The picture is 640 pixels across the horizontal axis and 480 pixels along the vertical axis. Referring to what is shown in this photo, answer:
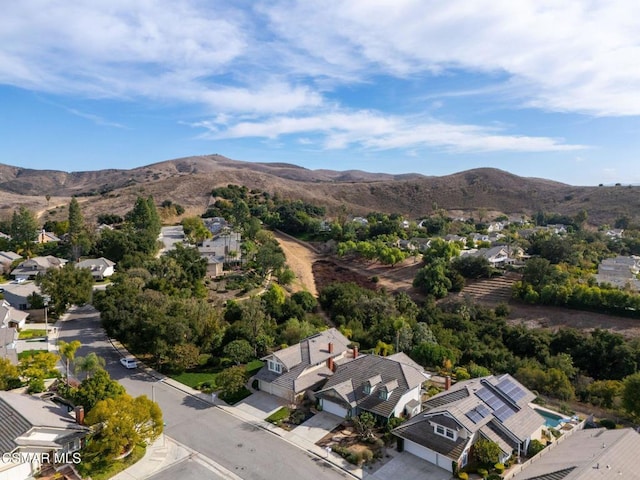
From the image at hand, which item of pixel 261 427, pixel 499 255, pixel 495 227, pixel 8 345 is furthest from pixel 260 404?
pixel 495 227

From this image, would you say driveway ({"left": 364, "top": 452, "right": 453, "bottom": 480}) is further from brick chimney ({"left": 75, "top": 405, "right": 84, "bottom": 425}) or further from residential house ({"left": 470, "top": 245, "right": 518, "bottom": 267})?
residential house ({"left": 470, "top": 245, "right": 518, "bottom": 267})

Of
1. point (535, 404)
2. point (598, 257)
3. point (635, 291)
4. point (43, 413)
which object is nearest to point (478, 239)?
point (598, 257)

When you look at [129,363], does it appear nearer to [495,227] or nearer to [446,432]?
[446,432]

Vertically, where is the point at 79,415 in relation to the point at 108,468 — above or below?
above

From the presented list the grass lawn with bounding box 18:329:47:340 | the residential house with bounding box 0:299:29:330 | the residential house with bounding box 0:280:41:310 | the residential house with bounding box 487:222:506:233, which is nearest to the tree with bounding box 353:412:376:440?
the grass lawn with bounding box 18:329:47:340

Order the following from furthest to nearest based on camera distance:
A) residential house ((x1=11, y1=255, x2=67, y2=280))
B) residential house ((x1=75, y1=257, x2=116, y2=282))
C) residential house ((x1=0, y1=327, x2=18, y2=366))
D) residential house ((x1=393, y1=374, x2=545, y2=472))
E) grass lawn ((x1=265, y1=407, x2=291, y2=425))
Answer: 1. residential house ((x1=75, y1=257, x2=116, y2=282))
2. residential house ((x1=11, y1=255, x2=67, y2=280))
3. residential house ((x1=0, y1=327, x2=18, y2=366))
4. grass lawn ((x1=265, y1=407, x2=291, y2=425))
5. residential house ((x1=393, y1=374, x2=545, y2=472))
